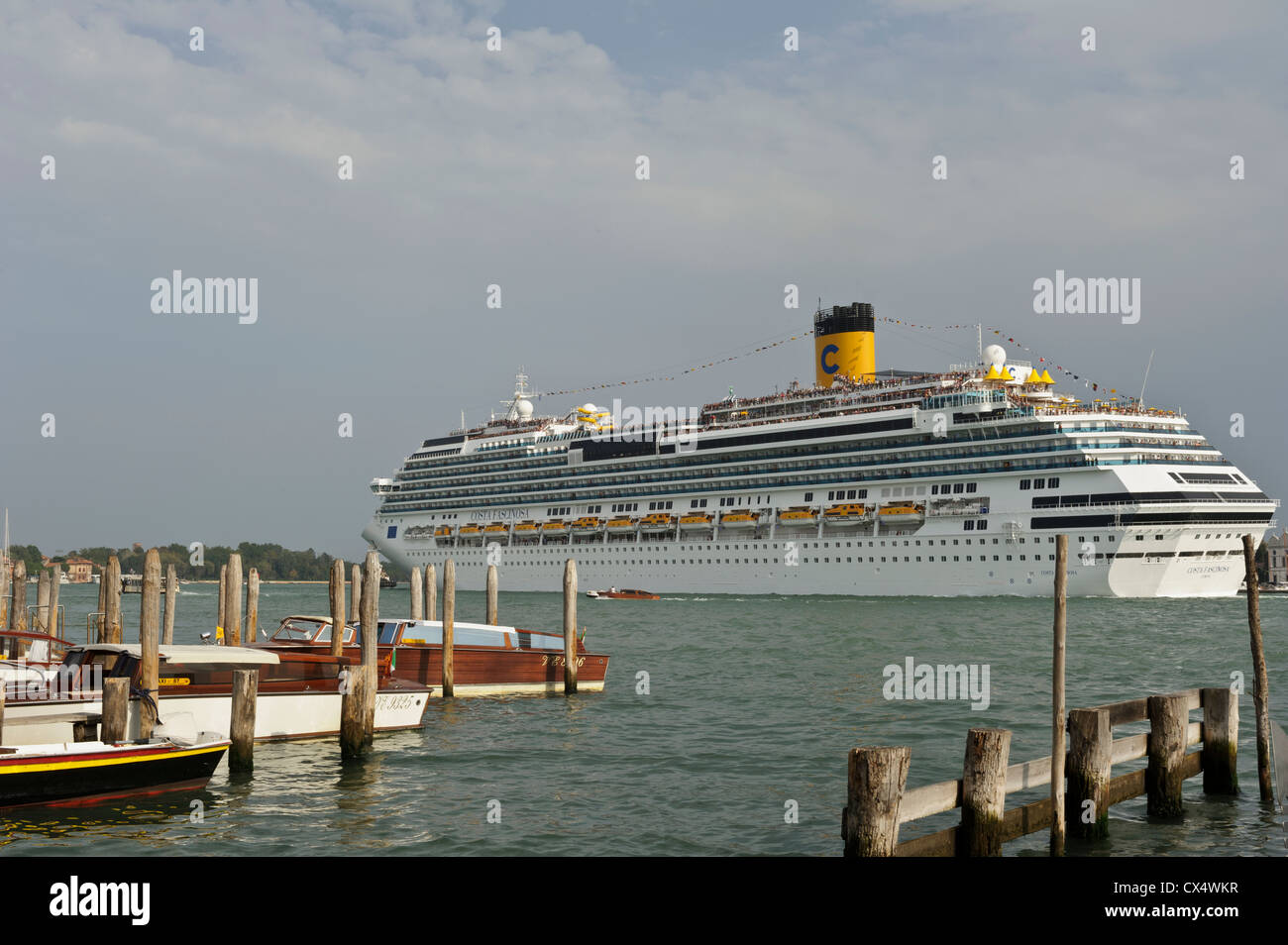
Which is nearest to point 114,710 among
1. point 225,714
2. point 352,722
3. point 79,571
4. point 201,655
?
point 225,714

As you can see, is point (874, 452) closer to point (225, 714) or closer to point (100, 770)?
point (225, 714)

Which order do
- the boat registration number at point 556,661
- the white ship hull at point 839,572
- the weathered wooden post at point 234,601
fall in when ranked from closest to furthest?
the weathered wooden post at point 234,601 → the boat registration number at point 556,661 → the white ship hull at point 839,572

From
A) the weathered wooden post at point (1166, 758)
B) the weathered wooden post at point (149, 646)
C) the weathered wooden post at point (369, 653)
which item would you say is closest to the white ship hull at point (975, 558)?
the weathered wooden post at point (369, 653)

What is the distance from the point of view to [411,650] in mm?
22703

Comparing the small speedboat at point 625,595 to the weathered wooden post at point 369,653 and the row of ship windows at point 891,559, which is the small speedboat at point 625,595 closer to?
the row of ship windows at point 891,559

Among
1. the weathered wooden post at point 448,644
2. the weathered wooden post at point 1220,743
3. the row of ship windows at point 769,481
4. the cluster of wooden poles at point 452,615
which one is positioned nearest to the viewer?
the weathered wooden post at point 1220,743

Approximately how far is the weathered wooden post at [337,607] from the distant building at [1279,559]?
117 meters

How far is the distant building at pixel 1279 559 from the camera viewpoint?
115812mm

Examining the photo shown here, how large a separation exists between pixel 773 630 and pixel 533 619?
13.0 m

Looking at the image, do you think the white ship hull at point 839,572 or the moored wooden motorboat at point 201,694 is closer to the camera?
the moored wooden motorboat at point 201,694

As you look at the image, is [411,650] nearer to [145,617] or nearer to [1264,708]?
[145,617]

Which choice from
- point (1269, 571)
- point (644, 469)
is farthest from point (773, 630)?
point (1269, 571)

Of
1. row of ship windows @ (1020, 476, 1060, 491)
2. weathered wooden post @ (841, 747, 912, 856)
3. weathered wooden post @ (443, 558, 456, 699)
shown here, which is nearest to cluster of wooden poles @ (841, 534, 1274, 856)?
weathered wooden post @ (841, 747, 912, 856)
